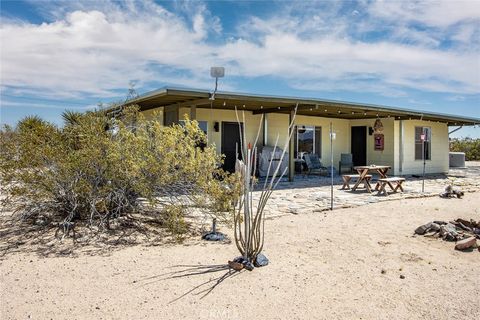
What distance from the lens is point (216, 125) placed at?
43.8 ft

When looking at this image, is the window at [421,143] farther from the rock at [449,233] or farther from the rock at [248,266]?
the rock at [248,266]

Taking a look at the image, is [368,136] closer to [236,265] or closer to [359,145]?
[359,145]

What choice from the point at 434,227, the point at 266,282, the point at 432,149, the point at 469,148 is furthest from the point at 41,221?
the point at 469,148

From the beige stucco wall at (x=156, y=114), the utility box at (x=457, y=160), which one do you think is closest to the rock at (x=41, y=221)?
the beige stucco wall at (x=156, y=114)

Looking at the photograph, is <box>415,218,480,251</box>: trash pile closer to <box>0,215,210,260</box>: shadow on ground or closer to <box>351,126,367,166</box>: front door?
<box>0,215,210,260</box>: shadow on ground

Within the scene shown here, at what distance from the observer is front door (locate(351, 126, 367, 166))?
16797 millimetres

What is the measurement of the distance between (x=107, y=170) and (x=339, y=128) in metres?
13.1

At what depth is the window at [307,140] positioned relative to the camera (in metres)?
15.6

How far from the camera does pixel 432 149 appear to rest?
17031mm

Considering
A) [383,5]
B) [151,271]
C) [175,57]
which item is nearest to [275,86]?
[175,57]

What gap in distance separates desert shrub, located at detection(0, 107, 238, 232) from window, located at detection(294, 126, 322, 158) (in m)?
10.2

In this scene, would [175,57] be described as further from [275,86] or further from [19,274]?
[19,274]

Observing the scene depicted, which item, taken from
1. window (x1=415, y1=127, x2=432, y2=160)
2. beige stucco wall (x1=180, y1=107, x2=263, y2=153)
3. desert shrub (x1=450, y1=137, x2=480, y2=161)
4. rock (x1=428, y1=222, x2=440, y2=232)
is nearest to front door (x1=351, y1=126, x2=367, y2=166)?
window (x1=415, y1=127, x2=432, y2=160)

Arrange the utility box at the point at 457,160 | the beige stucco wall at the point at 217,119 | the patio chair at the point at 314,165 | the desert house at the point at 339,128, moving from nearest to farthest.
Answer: the desert house at the point at 339,128 → the beige stucco wall at the point at 217,119 → the patio chair at the point at 314,165 → the utility box at the point at 457,160
